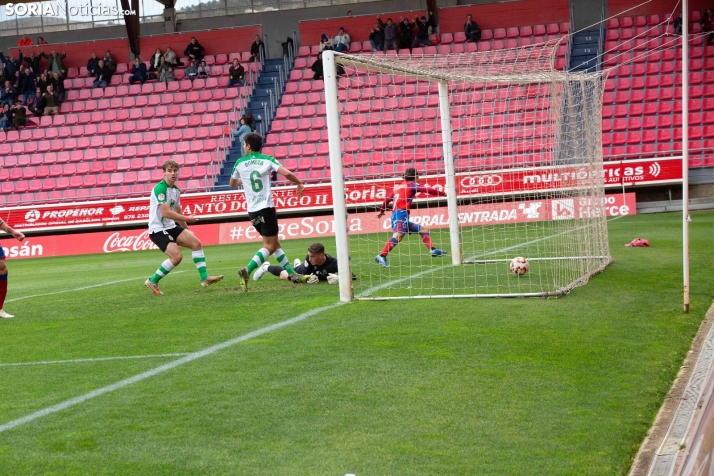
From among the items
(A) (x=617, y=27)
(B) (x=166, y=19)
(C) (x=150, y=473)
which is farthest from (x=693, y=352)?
(B) (x=166, y=19)

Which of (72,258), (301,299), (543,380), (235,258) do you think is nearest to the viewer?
(543,380)

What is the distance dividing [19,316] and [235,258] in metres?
7.77

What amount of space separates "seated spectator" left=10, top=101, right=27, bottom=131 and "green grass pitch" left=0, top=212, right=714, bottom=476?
22726 mm

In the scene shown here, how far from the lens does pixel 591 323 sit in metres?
6.88

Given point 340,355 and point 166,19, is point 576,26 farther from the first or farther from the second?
point 340,355

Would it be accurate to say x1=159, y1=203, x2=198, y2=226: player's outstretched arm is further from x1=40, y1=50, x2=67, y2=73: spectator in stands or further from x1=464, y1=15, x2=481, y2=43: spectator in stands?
x1=40, y1=50, x2=67, y2=73: spectator in stands

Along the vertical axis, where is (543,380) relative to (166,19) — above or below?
below

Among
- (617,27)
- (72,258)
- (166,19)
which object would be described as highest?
(166,19)

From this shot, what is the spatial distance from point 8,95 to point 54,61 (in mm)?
2027

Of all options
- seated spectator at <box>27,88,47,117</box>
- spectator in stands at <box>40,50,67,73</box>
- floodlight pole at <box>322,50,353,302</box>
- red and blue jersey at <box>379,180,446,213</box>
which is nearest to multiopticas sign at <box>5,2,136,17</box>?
spectator in stands at <box>40,50,67,73</box>

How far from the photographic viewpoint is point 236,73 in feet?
96.7

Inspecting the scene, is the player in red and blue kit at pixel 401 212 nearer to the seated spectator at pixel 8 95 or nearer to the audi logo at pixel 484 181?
the audi logo at pixel 484 181

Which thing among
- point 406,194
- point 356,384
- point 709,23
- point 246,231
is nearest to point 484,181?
point 246,231

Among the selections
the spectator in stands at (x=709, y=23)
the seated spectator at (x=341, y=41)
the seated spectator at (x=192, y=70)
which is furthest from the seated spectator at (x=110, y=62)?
the spectator in stands at (x=709, y=23)
